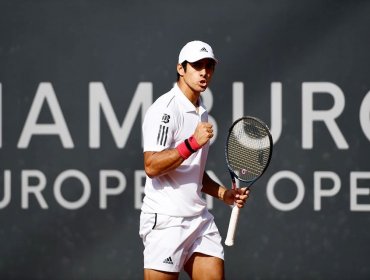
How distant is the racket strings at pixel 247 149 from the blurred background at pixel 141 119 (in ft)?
4.71

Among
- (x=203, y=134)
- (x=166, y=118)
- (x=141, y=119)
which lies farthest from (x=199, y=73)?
(x=141, y=119)

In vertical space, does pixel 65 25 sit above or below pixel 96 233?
above

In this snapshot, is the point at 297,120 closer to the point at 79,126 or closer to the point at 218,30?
the point at 218,30

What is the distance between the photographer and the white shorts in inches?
188

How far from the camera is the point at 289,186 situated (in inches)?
251

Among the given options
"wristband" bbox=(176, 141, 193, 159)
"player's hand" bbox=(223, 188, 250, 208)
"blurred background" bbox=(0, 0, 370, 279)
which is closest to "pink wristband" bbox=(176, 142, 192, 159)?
"wristband" bbox=(176, 141, 193, 159)

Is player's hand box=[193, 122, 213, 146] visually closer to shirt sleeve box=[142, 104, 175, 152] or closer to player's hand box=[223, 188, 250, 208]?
shirt sleeve box=[142, 104, 175, 152]

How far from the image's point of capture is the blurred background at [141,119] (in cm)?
635

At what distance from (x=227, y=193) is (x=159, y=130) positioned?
497 mm

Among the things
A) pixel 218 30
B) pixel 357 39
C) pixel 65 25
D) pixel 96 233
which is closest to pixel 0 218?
pixel 96 233

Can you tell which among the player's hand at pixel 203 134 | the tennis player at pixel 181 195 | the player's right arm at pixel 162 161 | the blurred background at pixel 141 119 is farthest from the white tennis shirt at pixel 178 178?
the blurred background at pixel 141 119

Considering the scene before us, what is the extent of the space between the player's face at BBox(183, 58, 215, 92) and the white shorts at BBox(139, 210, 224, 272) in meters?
0.61

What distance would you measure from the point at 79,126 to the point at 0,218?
75 centimetres

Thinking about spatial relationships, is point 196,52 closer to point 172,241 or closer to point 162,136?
point 162,136
